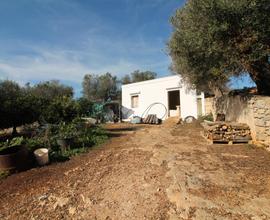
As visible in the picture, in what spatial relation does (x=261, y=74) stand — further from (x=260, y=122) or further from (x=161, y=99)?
(x=161, y=99)

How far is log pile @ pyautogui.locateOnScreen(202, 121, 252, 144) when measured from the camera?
22.9 ft

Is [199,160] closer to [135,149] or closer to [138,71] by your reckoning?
[135,149]

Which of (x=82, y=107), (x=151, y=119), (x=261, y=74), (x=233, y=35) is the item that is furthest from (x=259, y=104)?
(x=151, y=119)

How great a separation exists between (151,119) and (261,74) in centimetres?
1008

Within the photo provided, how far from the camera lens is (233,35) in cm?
645

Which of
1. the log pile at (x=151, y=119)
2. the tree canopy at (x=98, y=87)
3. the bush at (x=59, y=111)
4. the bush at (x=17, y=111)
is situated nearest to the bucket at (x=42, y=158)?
the bush at (x=59, y=111)

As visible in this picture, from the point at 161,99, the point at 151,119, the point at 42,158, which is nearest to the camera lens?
the point at 42,158

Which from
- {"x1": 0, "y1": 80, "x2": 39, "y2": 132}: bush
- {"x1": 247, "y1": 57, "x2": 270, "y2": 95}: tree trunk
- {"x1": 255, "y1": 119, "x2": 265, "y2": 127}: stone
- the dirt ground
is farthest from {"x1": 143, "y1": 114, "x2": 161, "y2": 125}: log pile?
the dirt ground

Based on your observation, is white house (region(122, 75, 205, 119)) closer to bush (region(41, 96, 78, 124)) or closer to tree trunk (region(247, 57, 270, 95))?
tree trunk (region(247, 57, 270, 95))

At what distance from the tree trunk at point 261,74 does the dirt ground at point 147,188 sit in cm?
230

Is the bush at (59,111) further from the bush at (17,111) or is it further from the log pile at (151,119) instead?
the log pile at (151,119)

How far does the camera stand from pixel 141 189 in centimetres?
386

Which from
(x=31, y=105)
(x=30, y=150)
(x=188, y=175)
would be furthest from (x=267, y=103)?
(x=31, y=105)

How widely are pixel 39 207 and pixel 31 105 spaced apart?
24.6 ft
